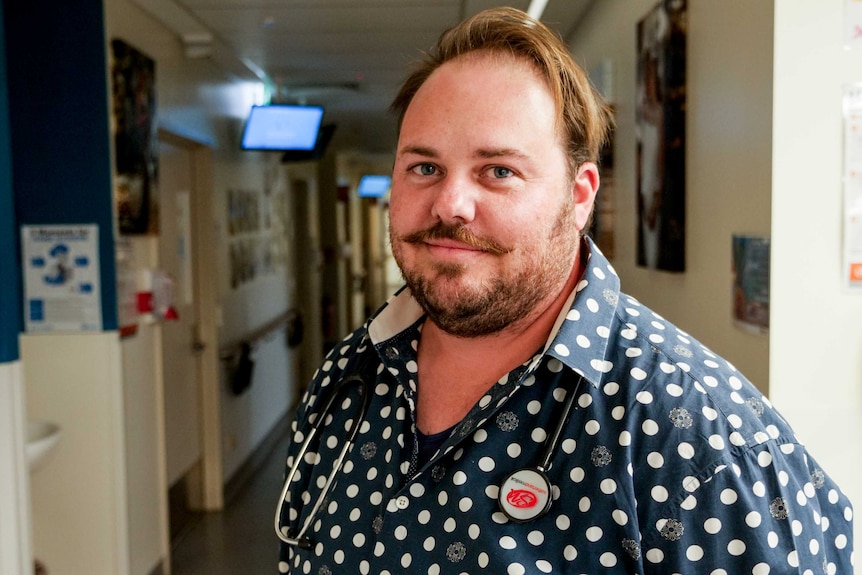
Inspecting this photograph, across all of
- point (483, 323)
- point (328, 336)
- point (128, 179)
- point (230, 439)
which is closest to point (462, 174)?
point (483, 323)

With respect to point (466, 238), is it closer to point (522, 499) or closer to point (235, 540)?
point (522, 499)

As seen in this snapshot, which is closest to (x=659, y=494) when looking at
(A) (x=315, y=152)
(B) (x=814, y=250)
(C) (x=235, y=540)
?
(B) (x=814, y=250)

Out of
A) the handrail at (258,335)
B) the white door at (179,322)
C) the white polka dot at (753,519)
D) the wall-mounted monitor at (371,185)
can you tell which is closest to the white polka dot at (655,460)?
the white polka dot at (753,519)

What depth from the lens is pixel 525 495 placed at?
100 cm

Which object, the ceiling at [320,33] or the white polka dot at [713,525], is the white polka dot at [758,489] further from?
the ceiling at [320,33]

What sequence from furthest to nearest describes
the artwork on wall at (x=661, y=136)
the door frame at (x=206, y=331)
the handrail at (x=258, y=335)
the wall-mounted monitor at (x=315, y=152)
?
the wall-mounted monitor at (x=315, y=152), the handrail at (x=258, y=335), the door frame at (x=206, y=331), the artwork on wall at (x=661, y=136)

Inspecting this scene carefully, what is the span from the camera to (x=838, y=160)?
193 cm

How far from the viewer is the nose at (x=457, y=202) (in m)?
1.04

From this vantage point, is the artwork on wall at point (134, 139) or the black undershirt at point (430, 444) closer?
the black undershirt at point (430, 444)

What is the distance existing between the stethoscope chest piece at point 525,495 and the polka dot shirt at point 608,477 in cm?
2

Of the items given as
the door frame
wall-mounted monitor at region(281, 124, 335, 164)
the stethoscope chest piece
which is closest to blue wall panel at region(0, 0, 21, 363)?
the stethoscope chest piece

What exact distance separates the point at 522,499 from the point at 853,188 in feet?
4.43

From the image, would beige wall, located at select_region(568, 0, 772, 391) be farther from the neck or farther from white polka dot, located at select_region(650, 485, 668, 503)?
white polka dot, located at select_region(650, 485, 668, 503)

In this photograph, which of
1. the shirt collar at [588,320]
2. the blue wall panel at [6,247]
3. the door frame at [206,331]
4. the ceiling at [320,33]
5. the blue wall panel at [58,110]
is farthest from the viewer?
the door frame at [206,331]
